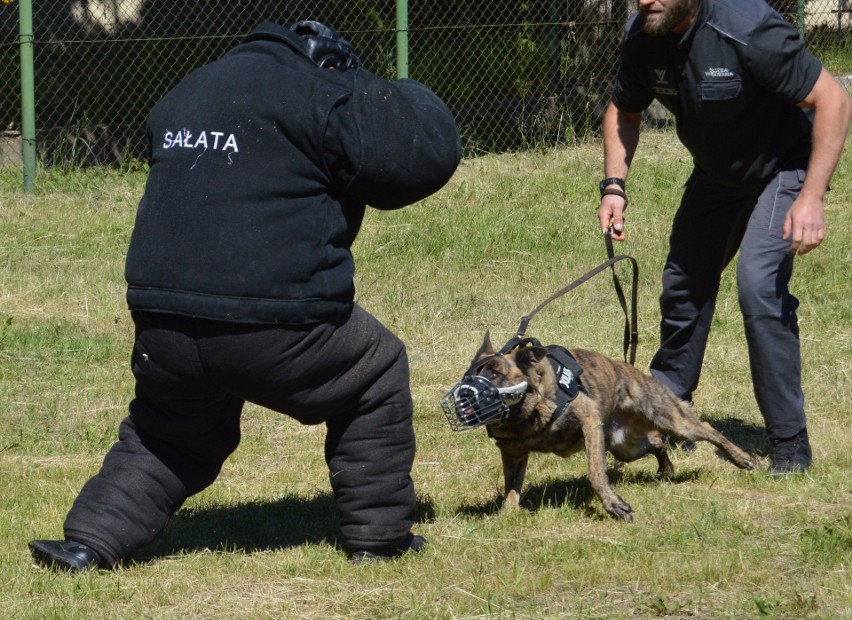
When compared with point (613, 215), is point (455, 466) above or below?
below

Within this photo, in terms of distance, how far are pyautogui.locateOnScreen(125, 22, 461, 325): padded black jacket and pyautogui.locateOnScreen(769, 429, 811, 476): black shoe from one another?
92.6 inches

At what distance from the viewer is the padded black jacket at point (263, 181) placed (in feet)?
12.6

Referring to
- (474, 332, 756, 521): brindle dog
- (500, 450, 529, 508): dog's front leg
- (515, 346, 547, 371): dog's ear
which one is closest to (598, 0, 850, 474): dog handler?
(474, 332, 756, 521): brindle dog

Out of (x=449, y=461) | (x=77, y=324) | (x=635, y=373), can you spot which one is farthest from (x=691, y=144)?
(x=77, y=324)

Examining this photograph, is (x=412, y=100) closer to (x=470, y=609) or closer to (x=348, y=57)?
(x=348, y=57)

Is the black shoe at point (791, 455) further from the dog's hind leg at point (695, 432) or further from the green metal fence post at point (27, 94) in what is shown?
the green metal fence post at point (27, 94)

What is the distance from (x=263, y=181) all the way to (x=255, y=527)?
5.65ft

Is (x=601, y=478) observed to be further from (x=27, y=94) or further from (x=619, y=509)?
(x=27, y=94)

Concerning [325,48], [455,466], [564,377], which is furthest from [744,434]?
[325,48]

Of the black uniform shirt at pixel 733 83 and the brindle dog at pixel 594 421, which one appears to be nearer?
the brindle dog at pixel 594 421

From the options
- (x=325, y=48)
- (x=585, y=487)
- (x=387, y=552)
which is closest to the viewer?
(x=325, y=48)

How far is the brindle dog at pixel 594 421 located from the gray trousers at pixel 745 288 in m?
0.38

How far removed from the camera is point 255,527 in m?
4.95

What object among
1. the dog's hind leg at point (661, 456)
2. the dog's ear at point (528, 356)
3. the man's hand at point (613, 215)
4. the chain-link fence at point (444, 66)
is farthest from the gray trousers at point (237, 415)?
the chain-link fence at point (444, 66)
